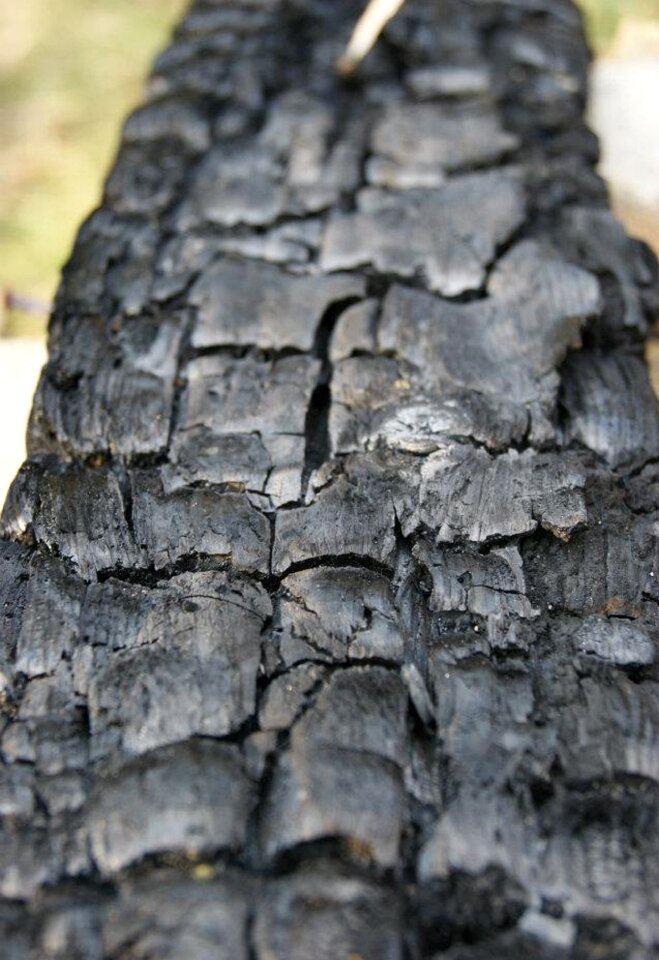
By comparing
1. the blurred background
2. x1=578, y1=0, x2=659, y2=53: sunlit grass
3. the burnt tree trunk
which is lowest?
the burnt tree trunk

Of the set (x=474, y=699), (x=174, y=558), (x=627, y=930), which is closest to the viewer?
(x=627, y=930)

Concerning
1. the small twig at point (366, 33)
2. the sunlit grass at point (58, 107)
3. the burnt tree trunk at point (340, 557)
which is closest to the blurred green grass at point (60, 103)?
the sunlit grass at point (58, 107)

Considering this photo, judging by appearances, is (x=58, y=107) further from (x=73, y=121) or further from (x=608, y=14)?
(x=608, y=14)

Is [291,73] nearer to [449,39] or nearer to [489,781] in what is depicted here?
[449,39]

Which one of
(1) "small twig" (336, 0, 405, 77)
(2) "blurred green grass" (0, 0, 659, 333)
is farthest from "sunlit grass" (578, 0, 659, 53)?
(1) "small twig" (336, 0, 405, 77)

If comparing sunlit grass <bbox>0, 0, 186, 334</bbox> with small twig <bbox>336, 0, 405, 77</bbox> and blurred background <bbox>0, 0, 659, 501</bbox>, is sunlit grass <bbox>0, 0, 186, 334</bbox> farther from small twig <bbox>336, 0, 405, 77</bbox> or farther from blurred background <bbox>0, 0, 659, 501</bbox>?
small twig <bbox>336, 0, 405, 77</bbox>

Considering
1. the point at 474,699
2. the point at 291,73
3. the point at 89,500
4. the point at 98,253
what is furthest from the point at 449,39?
the point at 474,699
